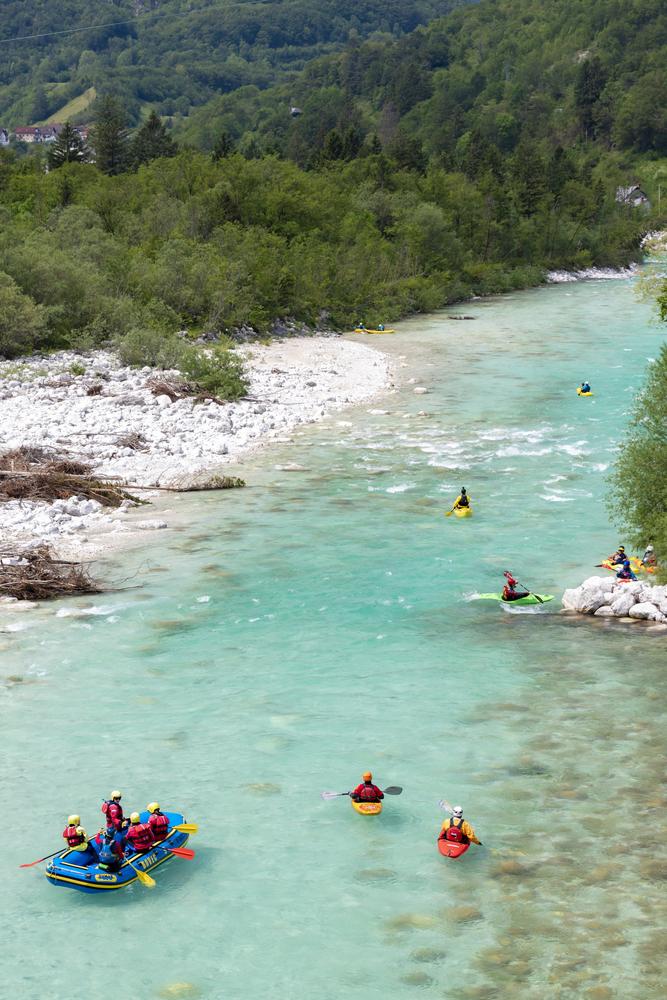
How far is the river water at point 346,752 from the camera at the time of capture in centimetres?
1170

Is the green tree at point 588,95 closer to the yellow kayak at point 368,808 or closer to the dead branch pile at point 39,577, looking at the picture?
the dead branch pile at point 39,577

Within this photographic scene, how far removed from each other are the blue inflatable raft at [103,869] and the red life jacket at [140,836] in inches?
3.0

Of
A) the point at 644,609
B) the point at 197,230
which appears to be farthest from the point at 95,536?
the point at 197,230

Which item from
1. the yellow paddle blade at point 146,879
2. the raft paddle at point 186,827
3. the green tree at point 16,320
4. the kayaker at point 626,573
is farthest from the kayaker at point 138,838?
the green tree at point 16,320

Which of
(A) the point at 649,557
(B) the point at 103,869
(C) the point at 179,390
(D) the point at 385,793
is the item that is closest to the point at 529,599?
(A) the point at 649,557

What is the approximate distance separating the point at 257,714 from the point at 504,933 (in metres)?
5.74

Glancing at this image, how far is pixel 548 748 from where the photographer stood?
15.7m

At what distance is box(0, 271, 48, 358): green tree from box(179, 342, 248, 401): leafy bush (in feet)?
23.6

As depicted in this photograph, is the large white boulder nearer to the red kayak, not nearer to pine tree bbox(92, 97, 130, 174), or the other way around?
the red kayak

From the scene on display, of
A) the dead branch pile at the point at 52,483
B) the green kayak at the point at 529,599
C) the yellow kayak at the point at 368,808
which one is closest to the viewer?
the yellow kayak at the point at 368,808

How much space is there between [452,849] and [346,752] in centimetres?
290

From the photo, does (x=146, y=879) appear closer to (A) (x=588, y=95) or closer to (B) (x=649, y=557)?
(B) (x=649, y=557)

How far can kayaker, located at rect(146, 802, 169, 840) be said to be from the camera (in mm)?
13117

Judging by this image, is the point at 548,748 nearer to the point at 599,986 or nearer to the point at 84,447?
the point at 599,986
